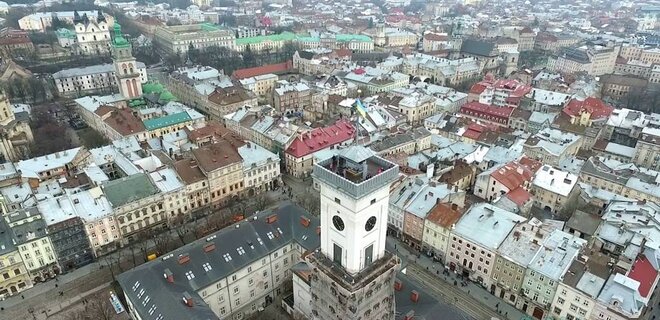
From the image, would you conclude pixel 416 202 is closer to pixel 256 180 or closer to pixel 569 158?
pixel 256 180

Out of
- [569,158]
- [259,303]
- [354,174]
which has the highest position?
[354,174]

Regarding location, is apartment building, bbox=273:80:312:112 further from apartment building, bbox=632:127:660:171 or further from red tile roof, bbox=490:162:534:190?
apartment building, bbox=632:127:660:171

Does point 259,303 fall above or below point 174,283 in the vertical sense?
below

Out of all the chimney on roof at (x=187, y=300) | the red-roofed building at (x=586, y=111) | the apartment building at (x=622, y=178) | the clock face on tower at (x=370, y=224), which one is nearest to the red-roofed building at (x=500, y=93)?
the red-roofed building at (x=586, y=111)

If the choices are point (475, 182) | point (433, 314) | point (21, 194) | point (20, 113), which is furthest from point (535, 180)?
point (20, 113)

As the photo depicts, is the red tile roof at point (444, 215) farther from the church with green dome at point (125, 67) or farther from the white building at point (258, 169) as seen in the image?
the church with green dome at point (125, 67)

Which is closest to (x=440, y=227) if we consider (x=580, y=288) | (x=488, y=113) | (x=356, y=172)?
(x=580, y=288)

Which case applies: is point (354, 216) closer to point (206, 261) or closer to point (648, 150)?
point (206, 261)
